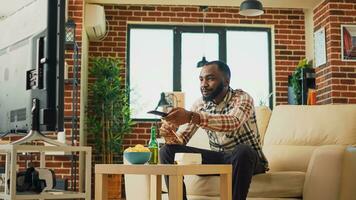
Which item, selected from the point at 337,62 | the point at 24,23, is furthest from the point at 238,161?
the point at 337,62

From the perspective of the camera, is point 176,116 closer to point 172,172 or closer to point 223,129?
point 223,129

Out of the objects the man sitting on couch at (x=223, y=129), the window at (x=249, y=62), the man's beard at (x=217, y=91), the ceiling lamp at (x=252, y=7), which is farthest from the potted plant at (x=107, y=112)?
the man's beard at (x=217, y=91)

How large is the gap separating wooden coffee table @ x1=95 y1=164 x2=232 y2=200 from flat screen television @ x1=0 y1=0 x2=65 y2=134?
0.39 meters

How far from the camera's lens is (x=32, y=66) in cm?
200

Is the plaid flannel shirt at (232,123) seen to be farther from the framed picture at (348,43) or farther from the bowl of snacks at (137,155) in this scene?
the framed picture at (348,43)

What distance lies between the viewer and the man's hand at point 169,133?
2897 millimetres

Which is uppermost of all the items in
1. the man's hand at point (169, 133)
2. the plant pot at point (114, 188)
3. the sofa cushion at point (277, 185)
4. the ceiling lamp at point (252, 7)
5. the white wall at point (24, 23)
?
the ceiling lamp at point (252, 7)

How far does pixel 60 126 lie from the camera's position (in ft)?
6.47

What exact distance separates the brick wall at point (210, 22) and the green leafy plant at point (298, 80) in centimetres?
33

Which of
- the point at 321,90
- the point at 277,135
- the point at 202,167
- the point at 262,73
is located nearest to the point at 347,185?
the point at 277,135

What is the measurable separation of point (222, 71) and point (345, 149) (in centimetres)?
81

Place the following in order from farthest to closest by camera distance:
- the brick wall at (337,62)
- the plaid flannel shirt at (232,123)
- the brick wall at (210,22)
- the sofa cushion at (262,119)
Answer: the brick wall at (210,22) → the brick wall at (337,62) → the sofa cushion at (262,119) → the plaid flannel shirt at (232,123)

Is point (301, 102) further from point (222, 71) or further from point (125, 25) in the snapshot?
point (222, 71)

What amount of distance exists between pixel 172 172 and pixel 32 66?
2.17 ft
